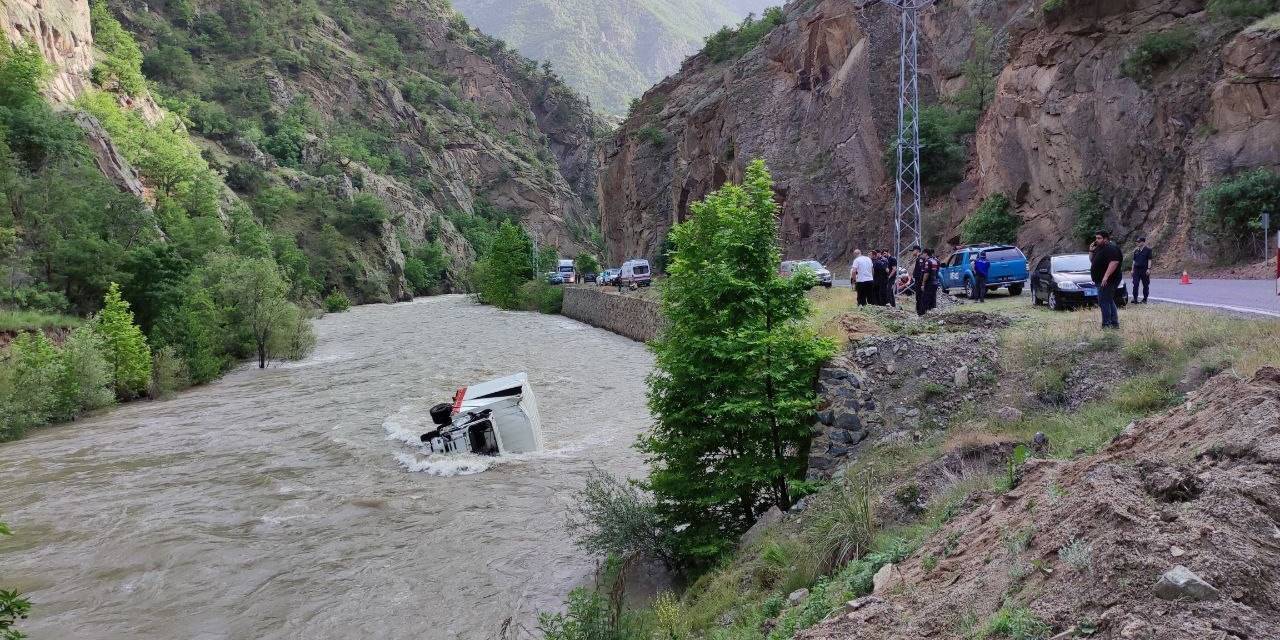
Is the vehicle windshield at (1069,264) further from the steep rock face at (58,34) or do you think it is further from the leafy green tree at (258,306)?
the steep rock face at (58,34)

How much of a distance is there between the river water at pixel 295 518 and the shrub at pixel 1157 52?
24.5 meters

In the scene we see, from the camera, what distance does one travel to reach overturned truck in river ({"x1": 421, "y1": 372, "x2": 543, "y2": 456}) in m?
18.3

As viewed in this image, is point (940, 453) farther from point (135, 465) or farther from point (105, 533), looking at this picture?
point (135, 465)

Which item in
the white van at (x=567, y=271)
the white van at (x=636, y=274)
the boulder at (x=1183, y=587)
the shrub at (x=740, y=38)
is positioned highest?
the shrub at (x=740, y=38)

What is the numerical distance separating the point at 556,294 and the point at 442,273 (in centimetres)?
5282

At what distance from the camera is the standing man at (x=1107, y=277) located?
1172cm

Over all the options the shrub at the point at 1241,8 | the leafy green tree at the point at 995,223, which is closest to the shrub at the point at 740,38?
the leafy green tree at the point at 995,223

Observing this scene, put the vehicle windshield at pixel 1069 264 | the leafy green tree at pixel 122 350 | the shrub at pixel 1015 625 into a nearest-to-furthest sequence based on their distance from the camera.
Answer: the shrub at pixel 1015 625 < the vehicle windshield at pixel 1069 264 < the leafy green tree at pixel 122 350

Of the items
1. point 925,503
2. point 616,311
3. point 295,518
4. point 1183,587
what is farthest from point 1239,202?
point 616,311

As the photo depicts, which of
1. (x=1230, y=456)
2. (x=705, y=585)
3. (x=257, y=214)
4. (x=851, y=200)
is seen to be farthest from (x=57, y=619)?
(x=257, y=214)

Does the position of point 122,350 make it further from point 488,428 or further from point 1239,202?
point 1239,202

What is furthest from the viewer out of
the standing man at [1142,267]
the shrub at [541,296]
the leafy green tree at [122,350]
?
the shrub at [541,296]

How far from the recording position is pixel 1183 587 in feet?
11.7

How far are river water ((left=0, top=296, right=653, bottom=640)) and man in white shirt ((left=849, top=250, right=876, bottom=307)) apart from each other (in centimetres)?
740
